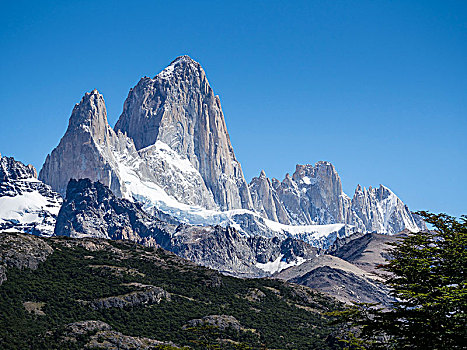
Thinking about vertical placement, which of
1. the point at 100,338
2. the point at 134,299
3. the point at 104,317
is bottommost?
the point at 100,338

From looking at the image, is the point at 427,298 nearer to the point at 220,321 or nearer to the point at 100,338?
the point at 100,338

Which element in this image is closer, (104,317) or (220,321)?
(104,317)

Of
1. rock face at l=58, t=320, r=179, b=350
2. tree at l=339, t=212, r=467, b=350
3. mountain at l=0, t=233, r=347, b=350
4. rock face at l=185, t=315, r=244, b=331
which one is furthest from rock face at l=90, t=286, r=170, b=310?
tree at l=339, t=212, r=467, b=350

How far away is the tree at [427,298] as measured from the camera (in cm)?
3266

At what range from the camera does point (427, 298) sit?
1352 inches

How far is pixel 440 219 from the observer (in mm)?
39188

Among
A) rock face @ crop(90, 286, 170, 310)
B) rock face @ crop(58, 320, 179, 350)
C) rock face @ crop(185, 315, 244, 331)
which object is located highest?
rock face @ crop(90, 286, 170, 310)

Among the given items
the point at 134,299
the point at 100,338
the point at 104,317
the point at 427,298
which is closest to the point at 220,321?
the point at 134,299

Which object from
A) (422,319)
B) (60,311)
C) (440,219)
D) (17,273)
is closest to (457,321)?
(422,319)

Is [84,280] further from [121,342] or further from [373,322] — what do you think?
[373,322]

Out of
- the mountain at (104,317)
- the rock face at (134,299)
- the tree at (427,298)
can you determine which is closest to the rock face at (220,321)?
the mountain at (104,317)

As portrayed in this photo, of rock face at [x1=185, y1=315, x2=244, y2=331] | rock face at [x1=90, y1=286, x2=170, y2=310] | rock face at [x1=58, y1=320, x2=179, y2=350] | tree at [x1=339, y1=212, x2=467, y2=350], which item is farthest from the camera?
rock face at [x1=90, y1=286, x2=170, y2=310]

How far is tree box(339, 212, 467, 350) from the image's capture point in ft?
107

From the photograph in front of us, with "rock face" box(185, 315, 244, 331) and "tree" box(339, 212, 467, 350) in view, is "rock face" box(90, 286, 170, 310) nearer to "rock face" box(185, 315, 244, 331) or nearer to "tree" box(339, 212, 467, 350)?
"rock face" box(185, 315, 244, 331)
